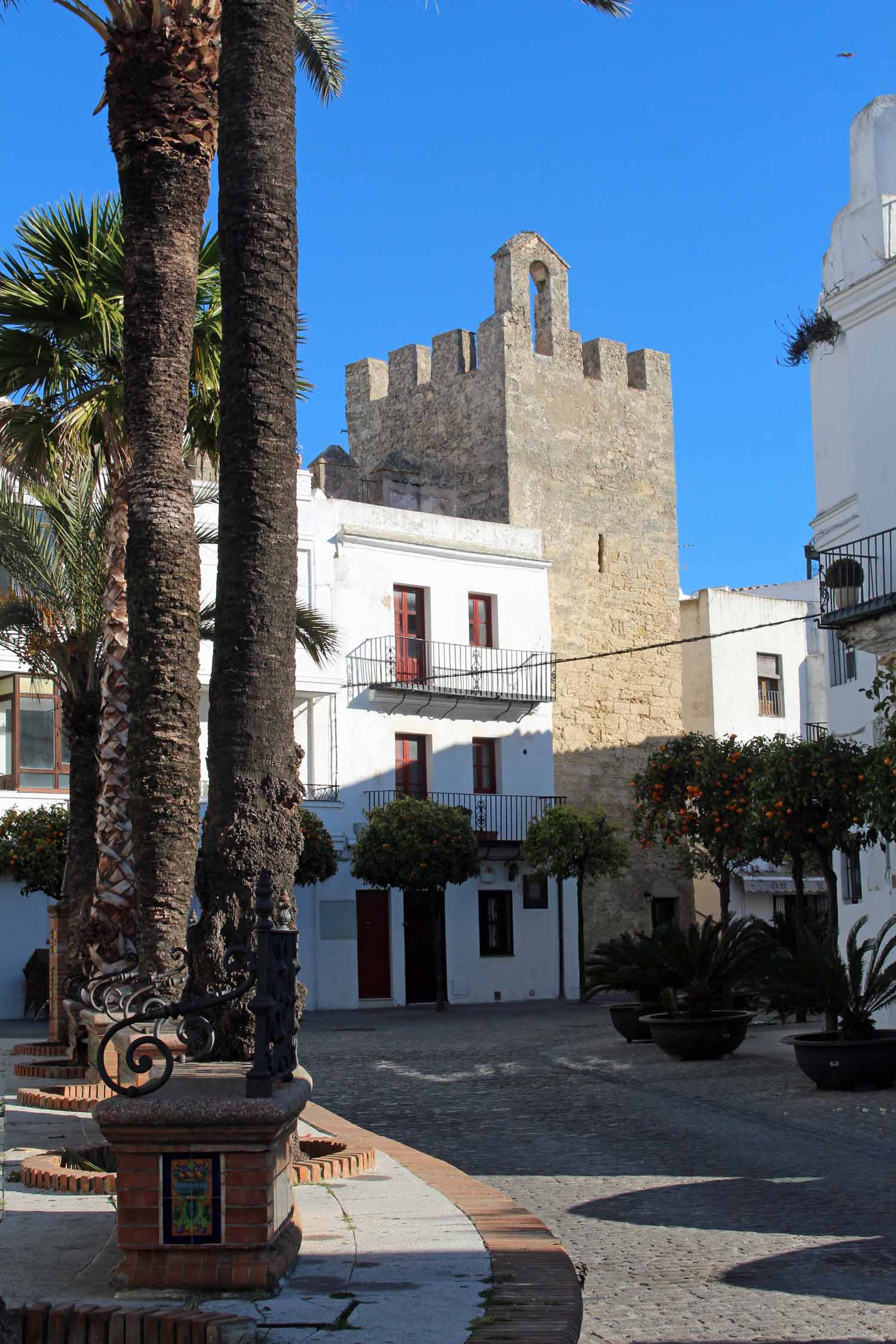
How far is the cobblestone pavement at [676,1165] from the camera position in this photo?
6.03 metres

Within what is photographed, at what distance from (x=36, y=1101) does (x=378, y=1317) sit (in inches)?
273

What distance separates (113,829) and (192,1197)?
8.94 metres

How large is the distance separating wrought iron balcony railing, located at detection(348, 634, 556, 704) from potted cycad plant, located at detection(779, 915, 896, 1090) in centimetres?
2075

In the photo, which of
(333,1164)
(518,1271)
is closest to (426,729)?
(333,1164)

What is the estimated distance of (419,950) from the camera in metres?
34.3

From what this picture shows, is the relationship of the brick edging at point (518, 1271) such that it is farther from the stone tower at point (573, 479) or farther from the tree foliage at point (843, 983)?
the stone tower at point (573, 479)

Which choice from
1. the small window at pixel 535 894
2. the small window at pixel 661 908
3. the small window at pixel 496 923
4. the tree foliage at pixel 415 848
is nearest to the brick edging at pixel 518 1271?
the tree foliage at pixel 415 848

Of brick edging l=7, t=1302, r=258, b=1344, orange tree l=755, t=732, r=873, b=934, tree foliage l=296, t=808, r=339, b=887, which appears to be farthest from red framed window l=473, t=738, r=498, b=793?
brick edging l=7, t=1302, r=258, b=1344

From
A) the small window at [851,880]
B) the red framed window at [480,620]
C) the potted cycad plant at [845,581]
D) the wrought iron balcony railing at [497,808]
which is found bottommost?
the small window at [851,880]

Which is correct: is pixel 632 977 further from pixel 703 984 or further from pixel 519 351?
pixel 519 351

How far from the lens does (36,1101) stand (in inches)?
436

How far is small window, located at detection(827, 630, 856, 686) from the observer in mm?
22844

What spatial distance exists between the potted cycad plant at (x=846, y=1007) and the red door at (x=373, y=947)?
20.3 m

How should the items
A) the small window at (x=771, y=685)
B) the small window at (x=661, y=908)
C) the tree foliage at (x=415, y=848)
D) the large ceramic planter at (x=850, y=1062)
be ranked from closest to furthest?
the large ceramic planter at (x=850, y=1062) → the tree foliage at (x=415, y=848) → the small window at (x=661, y=908) → the small window at (x=771, y=685)
